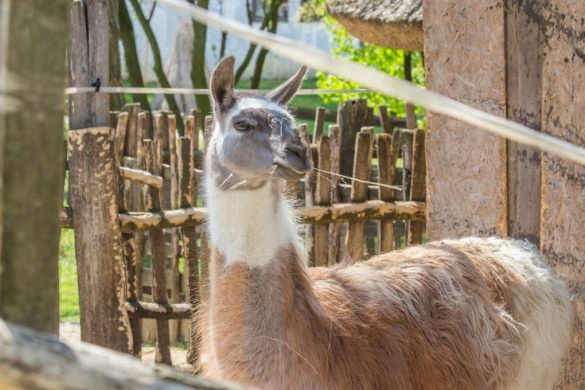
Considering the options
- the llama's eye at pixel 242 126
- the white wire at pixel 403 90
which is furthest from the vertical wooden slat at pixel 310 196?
the white wire at pixel 403 90

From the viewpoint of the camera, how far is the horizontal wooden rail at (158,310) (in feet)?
23.4

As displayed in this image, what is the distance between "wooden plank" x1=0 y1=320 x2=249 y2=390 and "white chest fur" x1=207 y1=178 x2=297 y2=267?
2367 mm

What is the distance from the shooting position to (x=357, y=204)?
742 centimetres

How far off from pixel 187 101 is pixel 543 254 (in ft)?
48.5

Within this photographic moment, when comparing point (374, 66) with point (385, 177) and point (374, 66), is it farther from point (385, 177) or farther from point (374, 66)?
point (385, 177)

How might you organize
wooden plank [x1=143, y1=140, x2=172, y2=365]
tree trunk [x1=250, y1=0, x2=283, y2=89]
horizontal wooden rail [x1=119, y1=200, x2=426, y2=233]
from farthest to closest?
tree trunk [x1=250, y1=0, x2=283, y2=89], wooden plank [x1=143, y1=140, x2=172, y2=365], horizontal wooden rail [x1=119, y1=200, x2=426, y2=233]

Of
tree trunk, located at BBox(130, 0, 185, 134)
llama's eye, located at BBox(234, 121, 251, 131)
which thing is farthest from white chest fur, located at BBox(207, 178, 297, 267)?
tree trunk, located at BBox(130, 0, 185, 134)

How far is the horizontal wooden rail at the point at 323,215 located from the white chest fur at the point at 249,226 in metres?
2.38

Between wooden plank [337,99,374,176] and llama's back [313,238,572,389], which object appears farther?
wooden plank [337,99,374,176]

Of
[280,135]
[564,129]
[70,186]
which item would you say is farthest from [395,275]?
[70,186]

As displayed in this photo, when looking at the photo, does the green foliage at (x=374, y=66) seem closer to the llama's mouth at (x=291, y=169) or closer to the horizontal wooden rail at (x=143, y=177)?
the horizontal wooden rail at (x=143, y=177)

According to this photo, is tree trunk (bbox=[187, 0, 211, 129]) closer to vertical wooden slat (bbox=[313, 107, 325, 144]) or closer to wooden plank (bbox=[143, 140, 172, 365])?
vertical wooden slat (bbox=[313, 107, 325, 144])

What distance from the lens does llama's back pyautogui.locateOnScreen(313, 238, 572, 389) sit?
4516 mm

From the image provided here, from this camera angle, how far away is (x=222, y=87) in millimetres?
4676
